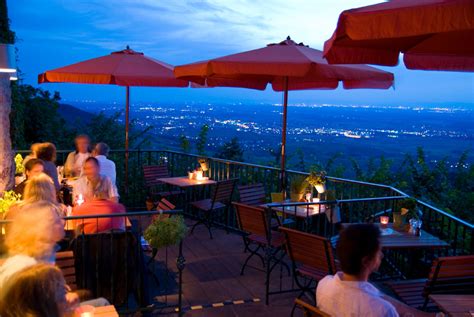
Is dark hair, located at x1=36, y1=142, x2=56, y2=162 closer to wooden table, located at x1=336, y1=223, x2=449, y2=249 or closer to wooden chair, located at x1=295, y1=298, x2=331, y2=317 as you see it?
wooden table, located at x1=336, y1=223, x2=449, y2=249

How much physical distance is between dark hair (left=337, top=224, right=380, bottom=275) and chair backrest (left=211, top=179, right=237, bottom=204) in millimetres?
4815

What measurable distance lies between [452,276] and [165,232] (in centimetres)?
260

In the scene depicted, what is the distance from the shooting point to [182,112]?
28.5 m

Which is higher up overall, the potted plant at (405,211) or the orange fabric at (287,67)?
the orange fabric at (287,67)

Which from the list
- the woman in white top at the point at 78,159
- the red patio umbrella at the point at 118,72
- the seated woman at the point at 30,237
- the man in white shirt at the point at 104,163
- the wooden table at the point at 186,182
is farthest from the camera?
the red patio umbrella at the point at 118,72

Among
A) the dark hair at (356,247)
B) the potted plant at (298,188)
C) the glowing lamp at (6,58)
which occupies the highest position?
the glowing lamp at (6,58)

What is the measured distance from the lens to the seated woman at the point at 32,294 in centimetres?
207

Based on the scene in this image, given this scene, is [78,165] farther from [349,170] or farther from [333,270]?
[349,170]

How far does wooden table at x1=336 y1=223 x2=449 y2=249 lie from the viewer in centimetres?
457

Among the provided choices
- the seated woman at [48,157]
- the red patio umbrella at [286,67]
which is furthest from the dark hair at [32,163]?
the red patio umbrella at [286,67]

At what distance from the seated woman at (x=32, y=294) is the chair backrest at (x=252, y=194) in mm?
5448

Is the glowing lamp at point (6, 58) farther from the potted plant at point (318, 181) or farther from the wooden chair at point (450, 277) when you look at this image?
the wooden chair at point (450, 277)

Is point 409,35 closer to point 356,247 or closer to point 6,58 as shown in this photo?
point 356,247

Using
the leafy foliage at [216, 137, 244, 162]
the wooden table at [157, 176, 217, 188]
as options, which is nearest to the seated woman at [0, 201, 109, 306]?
the wooden table at [157, 176, 217, 188]
